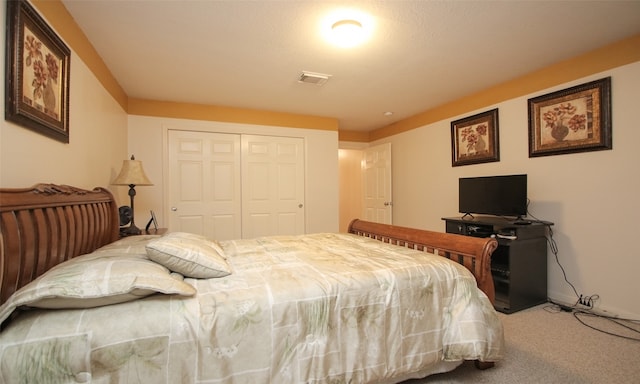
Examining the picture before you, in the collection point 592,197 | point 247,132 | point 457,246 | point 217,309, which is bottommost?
point 217,309

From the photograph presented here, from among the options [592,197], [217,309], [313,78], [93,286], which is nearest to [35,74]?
[93,286]

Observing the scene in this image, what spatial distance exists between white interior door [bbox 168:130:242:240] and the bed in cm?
201

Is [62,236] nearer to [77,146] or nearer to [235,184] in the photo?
[77,146]

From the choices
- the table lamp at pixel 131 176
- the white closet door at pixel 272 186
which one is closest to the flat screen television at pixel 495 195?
the white closet door at pixel 272 186

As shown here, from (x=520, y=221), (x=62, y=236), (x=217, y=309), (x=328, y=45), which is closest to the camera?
(x=217, y=309)

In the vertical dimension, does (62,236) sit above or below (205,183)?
below

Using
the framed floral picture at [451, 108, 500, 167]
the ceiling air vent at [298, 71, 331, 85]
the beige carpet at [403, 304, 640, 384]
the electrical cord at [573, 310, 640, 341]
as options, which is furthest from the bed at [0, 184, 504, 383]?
the framed floral picture at [451, 108, 500, 167]

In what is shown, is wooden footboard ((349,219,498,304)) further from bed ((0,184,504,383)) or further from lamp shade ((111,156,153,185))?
lamp shade ((111,156,153,185))

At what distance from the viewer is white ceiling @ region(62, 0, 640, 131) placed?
1924 millimetres

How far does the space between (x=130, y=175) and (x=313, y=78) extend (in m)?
2.10

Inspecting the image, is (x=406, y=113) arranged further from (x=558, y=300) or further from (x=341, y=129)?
(x=558, y=300)

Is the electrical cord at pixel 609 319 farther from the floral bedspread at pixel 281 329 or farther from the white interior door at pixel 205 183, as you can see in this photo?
the white interior door at pixel 205 183

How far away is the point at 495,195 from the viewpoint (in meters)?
3.10

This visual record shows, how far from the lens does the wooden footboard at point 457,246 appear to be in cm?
169
